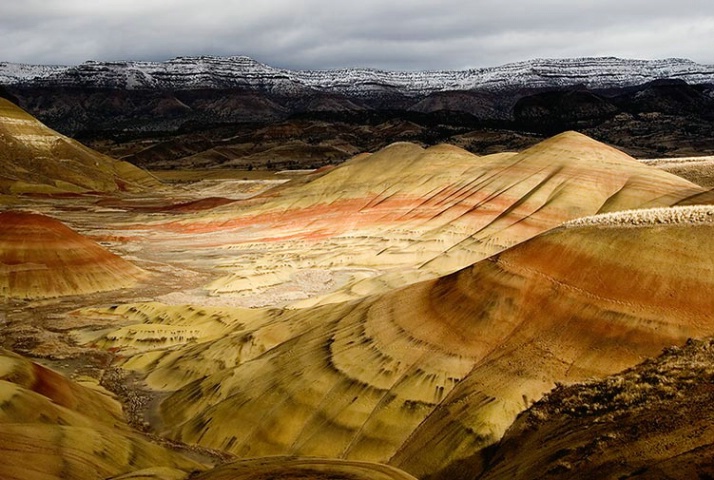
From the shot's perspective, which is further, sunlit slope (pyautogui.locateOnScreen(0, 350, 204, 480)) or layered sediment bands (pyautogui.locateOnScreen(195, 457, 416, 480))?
sunlit slope (pyautogui.locateOnScreen(0, 350, 204, 480))

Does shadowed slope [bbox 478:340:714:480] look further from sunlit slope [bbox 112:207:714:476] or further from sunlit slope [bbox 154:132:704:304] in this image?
sunlit slope [bbox 154:132:704:304]

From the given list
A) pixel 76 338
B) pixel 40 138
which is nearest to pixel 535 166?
pixel 76 338

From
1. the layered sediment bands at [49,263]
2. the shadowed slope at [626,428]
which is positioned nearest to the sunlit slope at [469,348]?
the shadowed slope at [626,428]

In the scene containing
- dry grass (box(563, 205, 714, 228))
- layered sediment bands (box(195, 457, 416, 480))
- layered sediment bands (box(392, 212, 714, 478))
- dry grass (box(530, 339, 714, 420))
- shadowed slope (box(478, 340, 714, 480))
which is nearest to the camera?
shadowed slope (box(478, 340, 714, 480))

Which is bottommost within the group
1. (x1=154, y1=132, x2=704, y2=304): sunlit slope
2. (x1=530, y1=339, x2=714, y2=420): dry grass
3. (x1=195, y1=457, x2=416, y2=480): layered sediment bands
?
(x1=154, y1=132, x2=704, y2=304): sunlit slope

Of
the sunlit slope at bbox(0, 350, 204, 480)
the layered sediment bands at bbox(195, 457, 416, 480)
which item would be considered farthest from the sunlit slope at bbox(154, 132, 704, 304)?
the layered sediment bands at bbox(195, 457, 416, 480)

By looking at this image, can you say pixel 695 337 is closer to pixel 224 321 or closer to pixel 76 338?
pixel 224 321

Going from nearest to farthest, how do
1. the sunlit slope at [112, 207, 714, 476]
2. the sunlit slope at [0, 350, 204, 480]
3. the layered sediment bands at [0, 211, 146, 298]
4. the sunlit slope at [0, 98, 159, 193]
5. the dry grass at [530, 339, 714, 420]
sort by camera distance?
the dry grass at [530, 339, 714, 420], the sunlit slope at [0, 350, 204, 480], the sunlit slope at [112, 207, 714, 476], the layered sediment bands at [0, 211, 146, 298], the sunlit slope at [0, 98, 159, 193]
